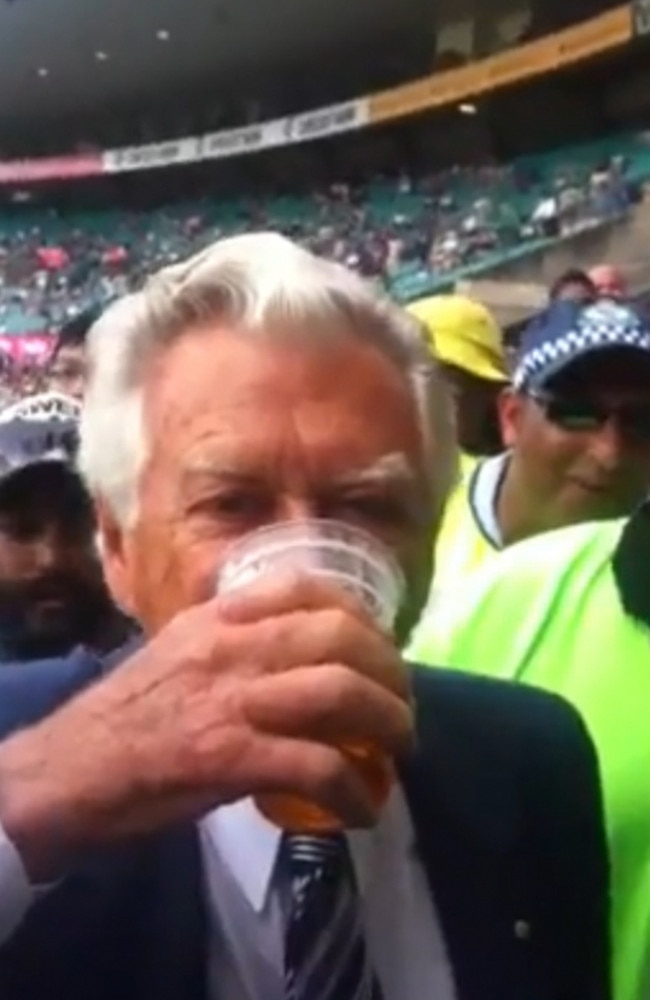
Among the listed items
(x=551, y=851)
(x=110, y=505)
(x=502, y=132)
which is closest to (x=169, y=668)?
(x=110, y=505)

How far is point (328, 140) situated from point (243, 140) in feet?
3.02

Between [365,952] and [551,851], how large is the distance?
0.23 metres

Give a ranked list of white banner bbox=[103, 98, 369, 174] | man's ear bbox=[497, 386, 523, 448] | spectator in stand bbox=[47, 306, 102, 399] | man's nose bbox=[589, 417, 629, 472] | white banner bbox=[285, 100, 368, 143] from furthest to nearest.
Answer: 1. white banner bbox=[103, 98, 369, 174]
2. white banner bbox=[285, 100, 368, 143]
3. spectator in stand bbox=[47, 306, 102, 399]
4. man's ear bbox=[497, 386, 523, 448]
5. man's nose bbox=[589, 417, 629, 472]

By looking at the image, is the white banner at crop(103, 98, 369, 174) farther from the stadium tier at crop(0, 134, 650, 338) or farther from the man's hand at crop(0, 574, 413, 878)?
the man's hand at crop(0, 574, 413, 878)

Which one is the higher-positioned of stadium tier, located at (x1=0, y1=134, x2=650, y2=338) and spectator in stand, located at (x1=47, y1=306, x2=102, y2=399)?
stadium tier, located at (x1=0, y1=134, x2=650, y2=338)

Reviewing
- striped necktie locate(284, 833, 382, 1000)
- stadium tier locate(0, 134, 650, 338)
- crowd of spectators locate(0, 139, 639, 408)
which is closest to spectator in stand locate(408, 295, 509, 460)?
striped necktie locate(284, 833, 382, 1000)

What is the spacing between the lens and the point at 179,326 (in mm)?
941

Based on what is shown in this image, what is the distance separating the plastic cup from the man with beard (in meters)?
1.04

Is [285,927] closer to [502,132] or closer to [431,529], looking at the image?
[431,529]

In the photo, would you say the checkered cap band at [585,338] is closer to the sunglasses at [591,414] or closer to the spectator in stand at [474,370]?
the sunglasses at [591,414]

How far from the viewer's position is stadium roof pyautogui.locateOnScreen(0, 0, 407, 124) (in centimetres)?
2011

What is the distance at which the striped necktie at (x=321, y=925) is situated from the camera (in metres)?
0.76

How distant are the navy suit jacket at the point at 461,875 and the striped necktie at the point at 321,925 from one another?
73mm

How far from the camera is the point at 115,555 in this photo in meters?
0.98
